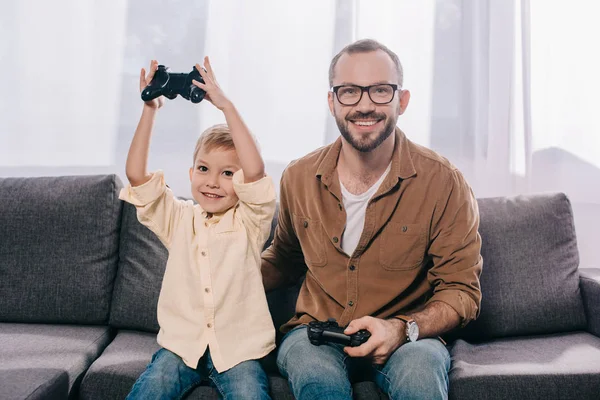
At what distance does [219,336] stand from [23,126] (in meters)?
1.45

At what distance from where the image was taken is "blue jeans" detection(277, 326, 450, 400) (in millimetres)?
1608

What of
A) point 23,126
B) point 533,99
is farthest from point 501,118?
Result: point 23,126

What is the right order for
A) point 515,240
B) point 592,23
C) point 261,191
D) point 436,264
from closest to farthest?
point 261,191 → point 436,264 → point 515,240 → point 592,23

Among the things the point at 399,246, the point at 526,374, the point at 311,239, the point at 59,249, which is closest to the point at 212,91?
the point at 311,239

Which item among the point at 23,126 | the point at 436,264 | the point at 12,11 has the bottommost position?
the point at 436,264

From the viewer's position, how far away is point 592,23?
8.65 feet

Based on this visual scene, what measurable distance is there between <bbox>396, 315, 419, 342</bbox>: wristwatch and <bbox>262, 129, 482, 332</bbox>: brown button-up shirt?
110mm

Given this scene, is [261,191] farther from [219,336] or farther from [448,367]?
[448,367]

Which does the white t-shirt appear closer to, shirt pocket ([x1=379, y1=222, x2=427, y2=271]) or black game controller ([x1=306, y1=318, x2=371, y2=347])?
shirt pocket ([x1=379, y1=222, x2=427, y2=271])

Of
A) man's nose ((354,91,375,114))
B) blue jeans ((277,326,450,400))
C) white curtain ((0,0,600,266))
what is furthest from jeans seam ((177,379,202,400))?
white curtain ((0,0,600,266))

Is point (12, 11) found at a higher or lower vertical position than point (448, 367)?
higher

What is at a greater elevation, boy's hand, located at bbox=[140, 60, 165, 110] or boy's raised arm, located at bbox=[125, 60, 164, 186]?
boy's hand, located at bbox=[140, 60, 165, 110]

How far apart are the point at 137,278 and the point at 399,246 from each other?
894mm

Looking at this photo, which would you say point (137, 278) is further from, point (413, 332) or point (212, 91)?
point (413, 332)
